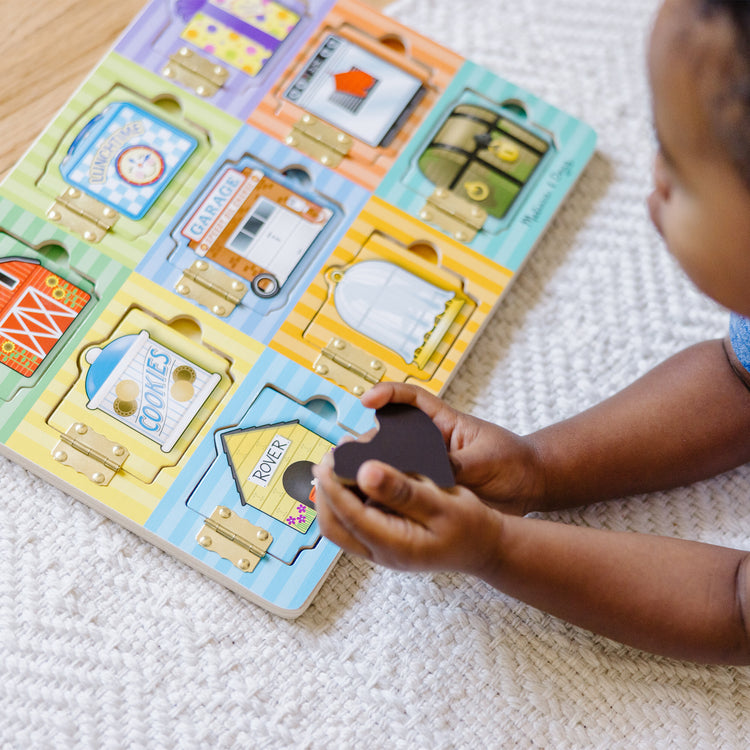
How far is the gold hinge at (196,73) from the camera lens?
68cm

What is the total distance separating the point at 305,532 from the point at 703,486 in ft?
0.95

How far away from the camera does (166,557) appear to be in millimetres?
592

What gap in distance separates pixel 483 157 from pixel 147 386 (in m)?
0.31

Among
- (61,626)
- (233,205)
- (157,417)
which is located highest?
(233,205)

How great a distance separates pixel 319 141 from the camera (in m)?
0.67

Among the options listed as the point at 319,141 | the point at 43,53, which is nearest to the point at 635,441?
the point at 319,141

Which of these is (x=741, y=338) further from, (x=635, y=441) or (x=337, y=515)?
(x=337, y=515)

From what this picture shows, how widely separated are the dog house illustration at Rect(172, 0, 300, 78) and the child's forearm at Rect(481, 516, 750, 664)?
417 mm

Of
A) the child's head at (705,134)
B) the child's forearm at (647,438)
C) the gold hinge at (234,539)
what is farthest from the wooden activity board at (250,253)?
the child's head at (705,134)

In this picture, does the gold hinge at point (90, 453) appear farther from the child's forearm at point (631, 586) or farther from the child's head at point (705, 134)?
the child's head at point (705, 134)

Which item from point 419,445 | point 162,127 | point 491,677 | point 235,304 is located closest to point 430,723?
point 491,677

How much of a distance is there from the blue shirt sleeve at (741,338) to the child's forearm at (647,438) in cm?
1

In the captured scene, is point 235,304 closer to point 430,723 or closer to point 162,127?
point 162,127

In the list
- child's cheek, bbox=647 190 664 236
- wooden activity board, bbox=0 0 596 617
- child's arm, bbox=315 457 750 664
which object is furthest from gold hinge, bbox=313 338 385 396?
child's cheek, bbox=647 190 664 236
